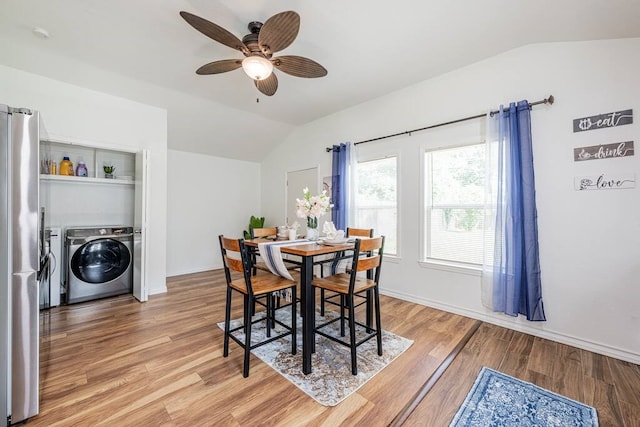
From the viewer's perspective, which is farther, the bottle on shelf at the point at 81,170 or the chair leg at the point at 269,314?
the bottle on shelf at the point at 81,170

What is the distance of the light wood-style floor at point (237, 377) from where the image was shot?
156cm

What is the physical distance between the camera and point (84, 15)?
7.39ft

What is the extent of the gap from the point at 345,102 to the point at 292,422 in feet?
12.5

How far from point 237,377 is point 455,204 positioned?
113 inches

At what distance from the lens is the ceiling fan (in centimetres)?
177

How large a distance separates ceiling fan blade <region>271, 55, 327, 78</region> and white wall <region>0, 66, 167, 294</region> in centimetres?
237

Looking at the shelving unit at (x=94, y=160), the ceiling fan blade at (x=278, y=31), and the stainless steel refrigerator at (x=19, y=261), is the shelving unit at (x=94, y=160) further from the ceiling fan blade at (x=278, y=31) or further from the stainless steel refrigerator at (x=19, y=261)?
the ceiling fan blade at (x=278, y=31)

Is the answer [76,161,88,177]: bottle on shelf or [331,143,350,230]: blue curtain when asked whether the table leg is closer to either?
[331,143,350,230]: blue curtain

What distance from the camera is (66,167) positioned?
3385mm

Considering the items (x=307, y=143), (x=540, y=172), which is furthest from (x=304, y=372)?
(x=307, y=143)

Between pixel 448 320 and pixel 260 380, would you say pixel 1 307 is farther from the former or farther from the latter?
pixel 448 320

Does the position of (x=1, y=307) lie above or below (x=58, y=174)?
below

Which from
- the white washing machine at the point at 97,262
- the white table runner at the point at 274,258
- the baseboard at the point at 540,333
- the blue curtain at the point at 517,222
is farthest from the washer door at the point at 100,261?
the blue curtain at the point at 517,222

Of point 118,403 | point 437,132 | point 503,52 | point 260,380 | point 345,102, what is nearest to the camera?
point 118,403
